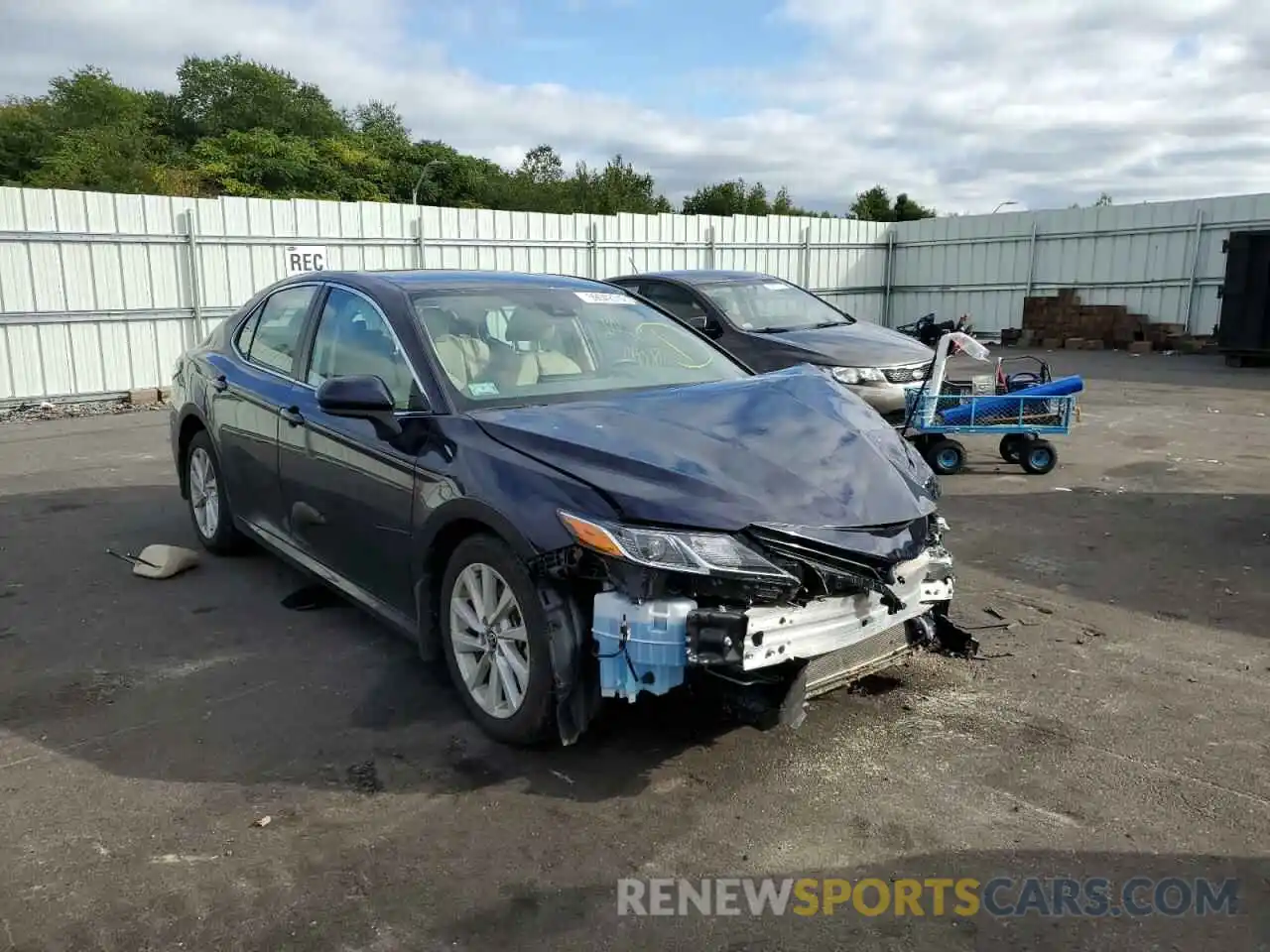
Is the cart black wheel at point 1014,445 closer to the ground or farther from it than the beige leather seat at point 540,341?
closer to the ground

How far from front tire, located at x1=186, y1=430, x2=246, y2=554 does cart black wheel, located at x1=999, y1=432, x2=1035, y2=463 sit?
6.10m

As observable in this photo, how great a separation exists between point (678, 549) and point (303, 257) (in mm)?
13399

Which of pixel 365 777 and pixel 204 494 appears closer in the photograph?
pixel 365 777

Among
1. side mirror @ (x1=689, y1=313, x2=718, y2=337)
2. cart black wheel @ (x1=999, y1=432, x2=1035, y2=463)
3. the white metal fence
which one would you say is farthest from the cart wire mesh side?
the white metal fence

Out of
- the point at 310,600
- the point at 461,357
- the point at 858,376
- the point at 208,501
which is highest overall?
the point at 461,357

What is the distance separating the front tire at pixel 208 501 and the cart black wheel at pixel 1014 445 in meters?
6.10

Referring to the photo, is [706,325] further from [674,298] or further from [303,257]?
[303,257]

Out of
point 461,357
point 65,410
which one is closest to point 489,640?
point 461,357

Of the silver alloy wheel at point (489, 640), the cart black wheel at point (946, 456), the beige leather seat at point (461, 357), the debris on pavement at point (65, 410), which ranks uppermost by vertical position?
the beige leather seat at point (461, 357)

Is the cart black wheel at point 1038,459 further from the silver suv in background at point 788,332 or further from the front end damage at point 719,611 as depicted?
the front end damage at point 719,611

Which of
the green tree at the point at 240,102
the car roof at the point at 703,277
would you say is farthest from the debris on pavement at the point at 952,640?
the green tree at the point at 240,102

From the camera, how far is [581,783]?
3.27 m

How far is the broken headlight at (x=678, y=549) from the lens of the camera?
2.98m

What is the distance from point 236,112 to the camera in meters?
55.7
